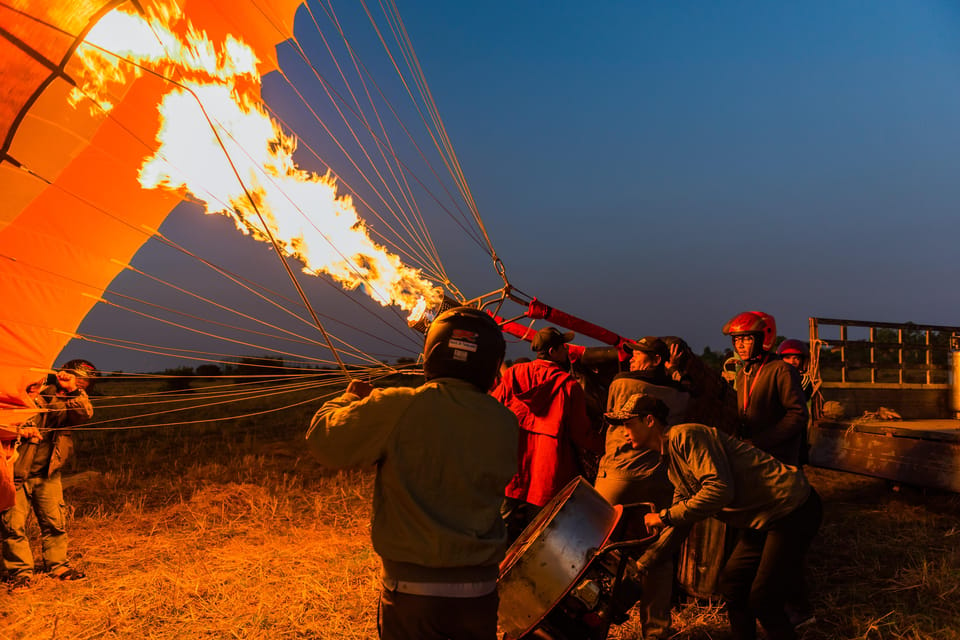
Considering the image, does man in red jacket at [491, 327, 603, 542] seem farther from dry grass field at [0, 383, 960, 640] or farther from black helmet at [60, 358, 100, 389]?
black helmet at [60, 358, 100, 389]

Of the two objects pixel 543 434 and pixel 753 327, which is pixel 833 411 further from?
pixel 543 434

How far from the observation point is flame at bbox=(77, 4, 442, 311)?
462cm

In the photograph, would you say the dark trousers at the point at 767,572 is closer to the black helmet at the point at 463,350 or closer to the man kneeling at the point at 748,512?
the man kneeling at the point at 748,512

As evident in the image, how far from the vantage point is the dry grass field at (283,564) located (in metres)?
4.14

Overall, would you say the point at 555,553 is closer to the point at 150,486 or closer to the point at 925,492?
the point at 925,492

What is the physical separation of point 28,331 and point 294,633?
2797 mm

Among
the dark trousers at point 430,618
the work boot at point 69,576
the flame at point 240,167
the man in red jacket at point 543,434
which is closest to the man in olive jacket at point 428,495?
the dark trousers at point 430,618

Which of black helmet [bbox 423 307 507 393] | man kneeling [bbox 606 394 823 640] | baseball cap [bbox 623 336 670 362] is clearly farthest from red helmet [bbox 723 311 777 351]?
black helmet [bbox 423 307 507 393]

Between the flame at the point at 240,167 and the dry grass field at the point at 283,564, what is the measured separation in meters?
2.42

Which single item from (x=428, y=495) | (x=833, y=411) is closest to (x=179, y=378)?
(x=428, y=495)

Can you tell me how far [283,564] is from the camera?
5426 millimetres

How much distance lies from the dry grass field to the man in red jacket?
3.31ft

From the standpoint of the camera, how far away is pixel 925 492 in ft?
22.9

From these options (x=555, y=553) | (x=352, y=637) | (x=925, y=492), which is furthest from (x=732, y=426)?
(x=925, y=492)
